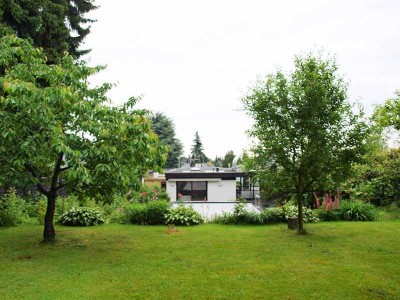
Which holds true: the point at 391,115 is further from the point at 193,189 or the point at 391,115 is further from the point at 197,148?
the point at 197,148

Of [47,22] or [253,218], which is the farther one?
[47,22]

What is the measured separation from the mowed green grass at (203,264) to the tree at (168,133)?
35623 mm

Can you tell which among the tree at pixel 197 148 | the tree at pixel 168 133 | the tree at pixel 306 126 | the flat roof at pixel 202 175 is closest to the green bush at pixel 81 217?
the tree at pixel 306 126

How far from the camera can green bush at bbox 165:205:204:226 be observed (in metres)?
11.2

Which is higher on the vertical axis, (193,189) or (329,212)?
(193,189)

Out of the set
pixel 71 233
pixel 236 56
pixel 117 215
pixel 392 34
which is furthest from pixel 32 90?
pixel 392 34

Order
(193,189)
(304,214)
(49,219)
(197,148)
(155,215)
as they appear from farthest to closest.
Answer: (197,148)
(193,189)
(304,214)
(155,215)
(49,219)

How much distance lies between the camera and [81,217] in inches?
446

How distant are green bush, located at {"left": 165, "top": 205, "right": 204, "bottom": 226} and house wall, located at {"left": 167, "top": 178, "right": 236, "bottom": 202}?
10933 mm

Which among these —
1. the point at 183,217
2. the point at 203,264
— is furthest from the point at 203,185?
the point at 203,264

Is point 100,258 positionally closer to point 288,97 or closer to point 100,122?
point 100,122

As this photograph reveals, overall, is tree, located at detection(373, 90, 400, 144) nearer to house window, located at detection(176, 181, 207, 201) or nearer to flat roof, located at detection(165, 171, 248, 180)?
flat roof, located at detection(165, 171, 248, 180)

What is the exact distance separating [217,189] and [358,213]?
11844 millimetres

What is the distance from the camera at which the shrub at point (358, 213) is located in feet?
38.5
